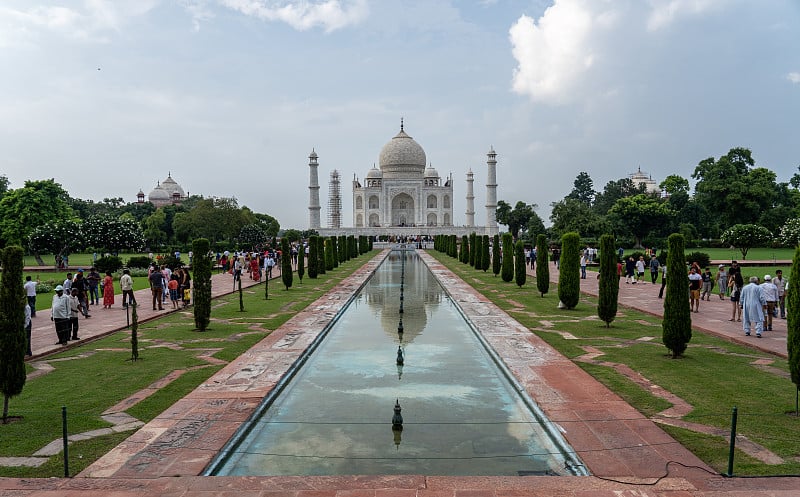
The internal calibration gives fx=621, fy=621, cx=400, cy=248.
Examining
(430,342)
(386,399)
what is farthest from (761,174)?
(386,399)

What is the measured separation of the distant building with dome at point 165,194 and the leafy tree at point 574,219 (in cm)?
4647

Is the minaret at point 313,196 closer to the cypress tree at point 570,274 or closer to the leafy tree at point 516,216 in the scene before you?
the leafy tree at point 516,216

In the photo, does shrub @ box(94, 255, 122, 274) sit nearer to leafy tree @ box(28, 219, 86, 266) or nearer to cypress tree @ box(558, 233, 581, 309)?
leafy tree @ box(28, 219, 86, 266)

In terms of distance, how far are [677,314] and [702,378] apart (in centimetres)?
116

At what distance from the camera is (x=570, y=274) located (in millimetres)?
11383

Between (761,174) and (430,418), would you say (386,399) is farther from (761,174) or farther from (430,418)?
(761,174)

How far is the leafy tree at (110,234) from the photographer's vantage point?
81.6ft

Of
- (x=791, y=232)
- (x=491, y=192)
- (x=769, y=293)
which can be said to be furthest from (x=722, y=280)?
(x=491, y=192)

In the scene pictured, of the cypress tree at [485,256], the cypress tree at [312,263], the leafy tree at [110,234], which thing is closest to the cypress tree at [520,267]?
the cypress tree at [485,256]

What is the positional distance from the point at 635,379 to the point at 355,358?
126 inches

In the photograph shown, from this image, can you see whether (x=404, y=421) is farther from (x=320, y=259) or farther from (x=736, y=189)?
(x=736, y=189)

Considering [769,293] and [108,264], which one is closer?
[769,293]

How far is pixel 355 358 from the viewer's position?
7.58 m

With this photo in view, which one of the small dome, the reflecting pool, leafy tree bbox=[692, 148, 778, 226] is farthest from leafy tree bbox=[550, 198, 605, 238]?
the small dome
